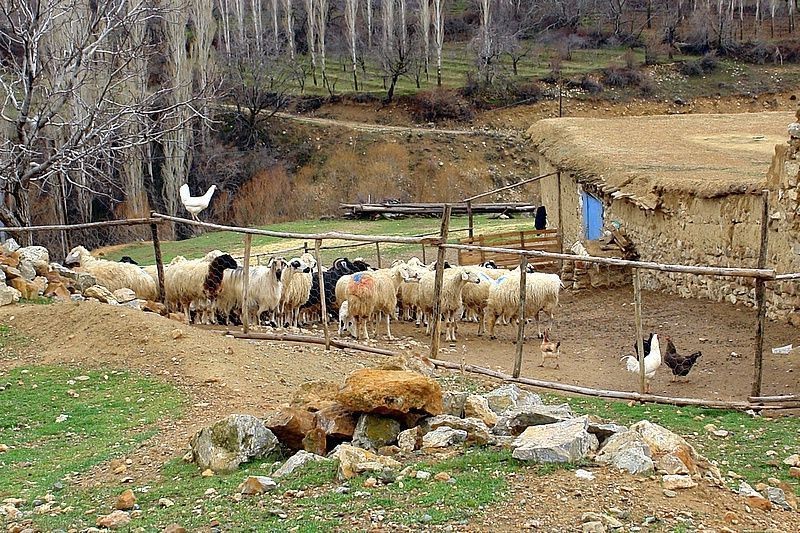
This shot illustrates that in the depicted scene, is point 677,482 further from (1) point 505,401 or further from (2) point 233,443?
(2) point 233,443

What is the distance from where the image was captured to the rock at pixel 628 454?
18.6ft

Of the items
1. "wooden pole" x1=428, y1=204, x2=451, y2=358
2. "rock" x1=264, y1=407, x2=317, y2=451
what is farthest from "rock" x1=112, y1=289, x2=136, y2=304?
"rock" x1=264, y1=407, x2=317, y2=451

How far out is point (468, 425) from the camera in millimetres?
6469

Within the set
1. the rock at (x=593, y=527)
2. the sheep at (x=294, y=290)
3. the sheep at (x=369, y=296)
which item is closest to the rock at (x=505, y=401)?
the rock at (x=593, y=527)

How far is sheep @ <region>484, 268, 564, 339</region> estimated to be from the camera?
A: 14.2 meters

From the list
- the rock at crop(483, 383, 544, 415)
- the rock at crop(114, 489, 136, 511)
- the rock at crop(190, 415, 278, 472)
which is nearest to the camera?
the rock at crop(114, 489, 136, 511)

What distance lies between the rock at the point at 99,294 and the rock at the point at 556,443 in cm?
877

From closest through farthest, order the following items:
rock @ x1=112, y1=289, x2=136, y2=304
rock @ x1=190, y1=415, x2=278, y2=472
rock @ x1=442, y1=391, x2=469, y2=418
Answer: rock @ x1=190, y1=415, x2=278, y2=472 → rock @ x1=442, y1=391, x2=469, y2=418 → rock @ x1=112, y1=289, x2=136, y2=304

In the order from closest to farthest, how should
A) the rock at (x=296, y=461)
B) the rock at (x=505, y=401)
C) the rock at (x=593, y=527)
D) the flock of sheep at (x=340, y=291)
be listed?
the rock at (x=593, y=527), the rock at (x=296, y=461), the rock at (x=505, y=401), the flock of sheep at (x=340, y=291)

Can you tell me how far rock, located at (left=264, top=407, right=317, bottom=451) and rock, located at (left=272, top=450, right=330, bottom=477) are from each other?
1.38 ft

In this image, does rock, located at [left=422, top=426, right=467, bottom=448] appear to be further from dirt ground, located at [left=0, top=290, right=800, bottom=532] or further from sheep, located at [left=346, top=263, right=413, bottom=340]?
sheep, located at [left=346, top=263, right=413, bottom=340]

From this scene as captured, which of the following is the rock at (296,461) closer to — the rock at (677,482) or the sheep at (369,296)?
the rock at (677,482)

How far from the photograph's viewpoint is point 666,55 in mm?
56188

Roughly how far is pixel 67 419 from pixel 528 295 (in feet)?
26.2
